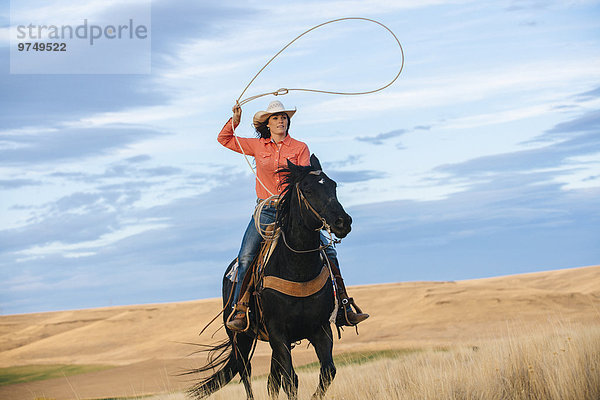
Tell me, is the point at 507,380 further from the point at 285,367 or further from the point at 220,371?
the point at 220,371

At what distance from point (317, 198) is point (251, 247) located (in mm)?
1834

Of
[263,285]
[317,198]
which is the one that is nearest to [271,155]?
[263,285]

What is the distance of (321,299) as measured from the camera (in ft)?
25.0

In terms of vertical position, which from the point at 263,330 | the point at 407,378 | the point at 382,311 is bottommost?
the point at 382,311

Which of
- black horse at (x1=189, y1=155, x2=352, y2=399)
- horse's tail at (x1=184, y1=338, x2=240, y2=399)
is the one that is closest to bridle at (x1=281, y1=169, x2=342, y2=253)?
black horse at (x1=189, y1=155, x2=352, y2=399)

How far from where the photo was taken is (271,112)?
330 inches

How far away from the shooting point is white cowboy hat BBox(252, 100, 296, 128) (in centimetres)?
841

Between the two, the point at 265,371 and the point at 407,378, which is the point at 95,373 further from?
the point at 407,378

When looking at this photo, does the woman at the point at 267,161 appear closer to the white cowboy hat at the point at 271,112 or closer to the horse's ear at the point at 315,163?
the white cowboy hat at the point at 271,112

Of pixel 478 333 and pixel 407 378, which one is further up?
pixel 407 378

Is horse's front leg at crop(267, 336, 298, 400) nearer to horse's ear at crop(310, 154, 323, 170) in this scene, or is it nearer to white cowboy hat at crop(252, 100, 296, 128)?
horse's ear at crop(310, 154, 323, 170)

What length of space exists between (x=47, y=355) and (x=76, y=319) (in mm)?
8603

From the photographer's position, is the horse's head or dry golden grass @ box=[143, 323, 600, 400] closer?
the horse's head

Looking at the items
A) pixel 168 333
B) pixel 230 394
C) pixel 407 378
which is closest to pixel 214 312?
pixel 168 333
